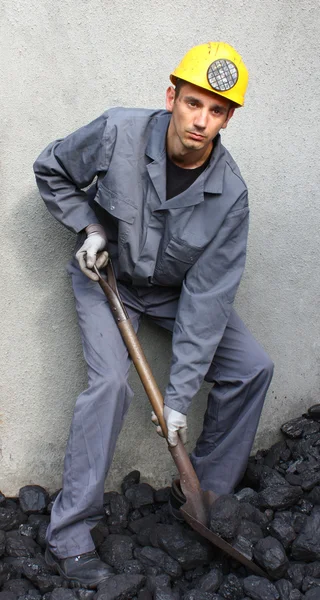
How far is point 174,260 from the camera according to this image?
2859mm

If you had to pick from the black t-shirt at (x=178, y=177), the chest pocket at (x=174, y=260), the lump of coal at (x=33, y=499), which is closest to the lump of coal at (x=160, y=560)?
the lump of coal at (x=33, y=499)

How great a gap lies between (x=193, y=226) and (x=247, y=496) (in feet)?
3.97

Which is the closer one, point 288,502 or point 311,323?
point 288,502

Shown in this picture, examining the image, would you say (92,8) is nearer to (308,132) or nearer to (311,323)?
(308,132)

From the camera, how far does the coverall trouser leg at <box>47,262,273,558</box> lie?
278cm

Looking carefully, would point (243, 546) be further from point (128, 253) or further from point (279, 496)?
point (128, 253)

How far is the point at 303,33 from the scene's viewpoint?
134 inches

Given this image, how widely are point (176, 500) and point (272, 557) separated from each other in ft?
1.61

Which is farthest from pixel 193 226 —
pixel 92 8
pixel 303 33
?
pixel 303 33

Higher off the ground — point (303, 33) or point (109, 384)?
point (303, 33)

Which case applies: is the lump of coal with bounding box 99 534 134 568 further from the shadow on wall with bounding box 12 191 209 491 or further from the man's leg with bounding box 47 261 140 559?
the shadow on wall with bounding box 12 191 209 491

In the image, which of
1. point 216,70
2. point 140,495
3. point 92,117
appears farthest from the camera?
point 140,495

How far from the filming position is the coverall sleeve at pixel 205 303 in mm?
2852

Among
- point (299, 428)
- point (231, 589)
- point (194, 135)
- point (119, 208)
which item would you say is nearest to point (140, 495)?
point (231, 589)
